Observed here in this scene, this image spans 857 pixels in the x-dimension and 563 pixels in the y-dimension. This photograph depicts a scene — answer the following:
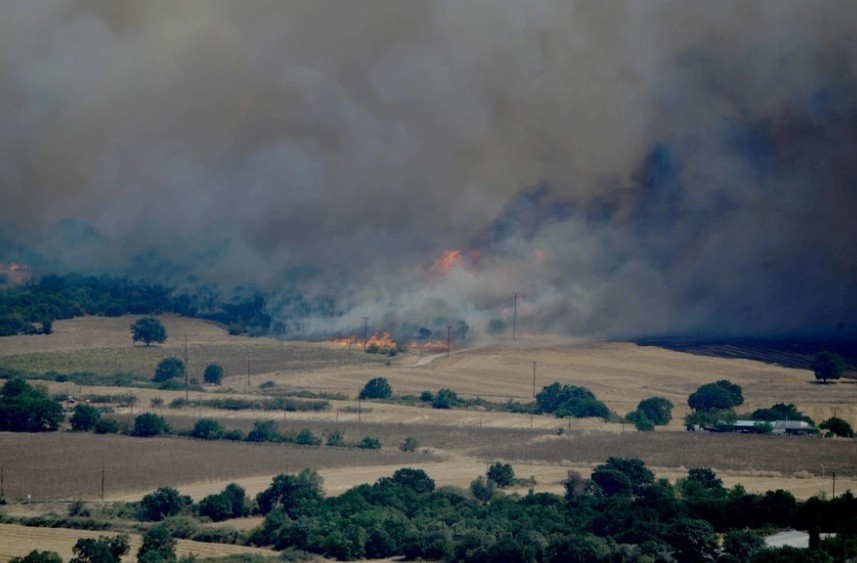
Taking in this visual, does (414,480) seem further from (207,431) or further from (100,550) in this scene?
(207,431)

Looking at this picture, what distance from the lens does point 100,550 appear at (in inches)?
1547

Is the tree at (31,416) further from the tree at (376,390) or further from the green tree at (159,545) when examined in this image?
the green tree at (159,545)

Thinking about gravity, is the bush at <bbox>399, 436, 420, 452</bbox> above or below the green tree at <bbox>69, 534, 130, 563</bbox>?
above

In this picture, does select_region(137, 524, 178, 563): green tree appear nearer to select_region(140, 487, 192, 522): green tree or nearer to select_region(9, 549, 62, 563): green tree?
select_region(9, 549, 62, 563): green tree

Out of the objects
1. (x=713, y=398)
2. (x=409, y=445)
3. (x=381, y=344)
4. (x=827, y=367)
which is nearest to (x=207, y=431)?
(x=409, y=445)

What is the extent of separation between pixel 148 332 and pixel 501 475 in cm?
4177

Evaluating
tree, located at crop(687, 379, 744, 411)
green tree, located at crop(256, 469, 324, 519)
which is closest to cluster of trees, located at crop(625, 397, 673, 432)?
tree, located at crop(687, 379, 744, 411)

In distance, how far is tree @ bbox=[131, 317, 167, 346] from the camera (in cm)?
8950

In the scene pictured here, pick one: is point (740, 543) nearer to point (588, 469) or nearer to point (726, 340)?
point (588, 469)

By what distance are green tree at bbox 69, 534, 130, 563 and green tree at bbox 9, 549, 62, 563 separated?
51cm

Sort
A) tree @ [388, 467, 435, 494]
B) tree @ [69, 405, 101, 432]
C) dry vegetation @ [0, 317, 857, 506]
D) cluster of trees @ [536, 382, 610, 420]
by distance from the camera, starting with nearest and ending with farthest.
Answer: tree @ [388, 467, 435, 494]
dry vegetation @ [0, 317, 857, 506]
tree @ [69, 405, 101, 432]
cluster of trees @ [536, 382, 610, 420]

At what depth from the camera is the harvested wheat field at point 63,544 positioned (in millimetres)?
41219

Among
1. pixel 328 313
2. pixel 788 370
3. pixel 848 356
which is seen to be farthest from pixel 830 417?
pixel 328 313

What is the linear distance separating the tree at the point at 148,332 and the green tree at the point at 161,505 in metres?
42.7
